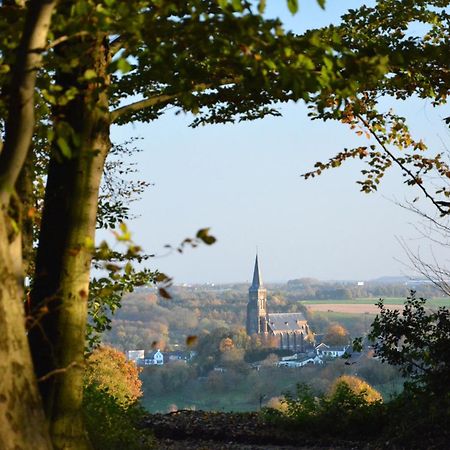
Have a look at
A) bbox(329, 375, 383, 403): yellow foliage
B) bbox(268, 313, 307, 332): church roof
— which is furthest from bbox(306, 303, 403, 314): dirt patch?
bbox(329, 375, 383, 403): yellow foliage

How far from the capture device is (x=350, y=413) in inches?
432

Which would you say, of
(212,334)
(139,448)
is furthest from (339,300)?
(139,448)

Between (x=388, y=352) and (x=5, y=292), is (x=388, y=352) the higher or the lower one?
the lower one

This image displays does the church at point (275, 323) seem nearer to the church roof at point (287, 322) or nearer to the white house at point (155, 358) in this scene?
the church roof at point (287, 322)

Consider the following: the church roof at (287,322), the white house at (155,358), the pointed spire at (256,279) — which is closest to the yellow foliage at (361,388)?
the white house at (155,358)

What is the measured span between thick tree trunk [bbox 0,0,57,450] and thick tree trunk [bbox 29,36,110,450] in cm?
114

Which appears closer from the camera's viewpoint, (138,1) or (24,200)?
(138,1)

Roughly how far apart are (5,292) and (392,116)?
6786 millimetres

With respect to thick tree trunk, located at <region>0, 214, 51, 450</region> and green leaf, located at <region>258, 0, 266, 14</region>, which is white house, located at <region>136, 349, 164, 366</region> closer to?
thick tree trunk, located at <region>0, 214, 51, 450</region>

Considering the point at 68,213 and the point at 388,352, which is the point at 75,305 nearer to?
the point at 68,213

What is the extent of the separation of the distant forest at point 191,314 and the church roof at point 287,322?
3.35 ft

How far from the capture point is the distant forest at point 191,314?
181ft

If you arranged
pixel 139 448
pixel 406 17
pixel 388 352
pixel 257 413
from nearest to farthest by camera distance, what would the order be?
pixel 139 448 → pixel 406 17 → pixel 388 352 → pixel 257 413

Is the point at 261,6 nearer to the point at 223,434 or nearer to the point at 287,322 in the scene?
the point at 223,434
